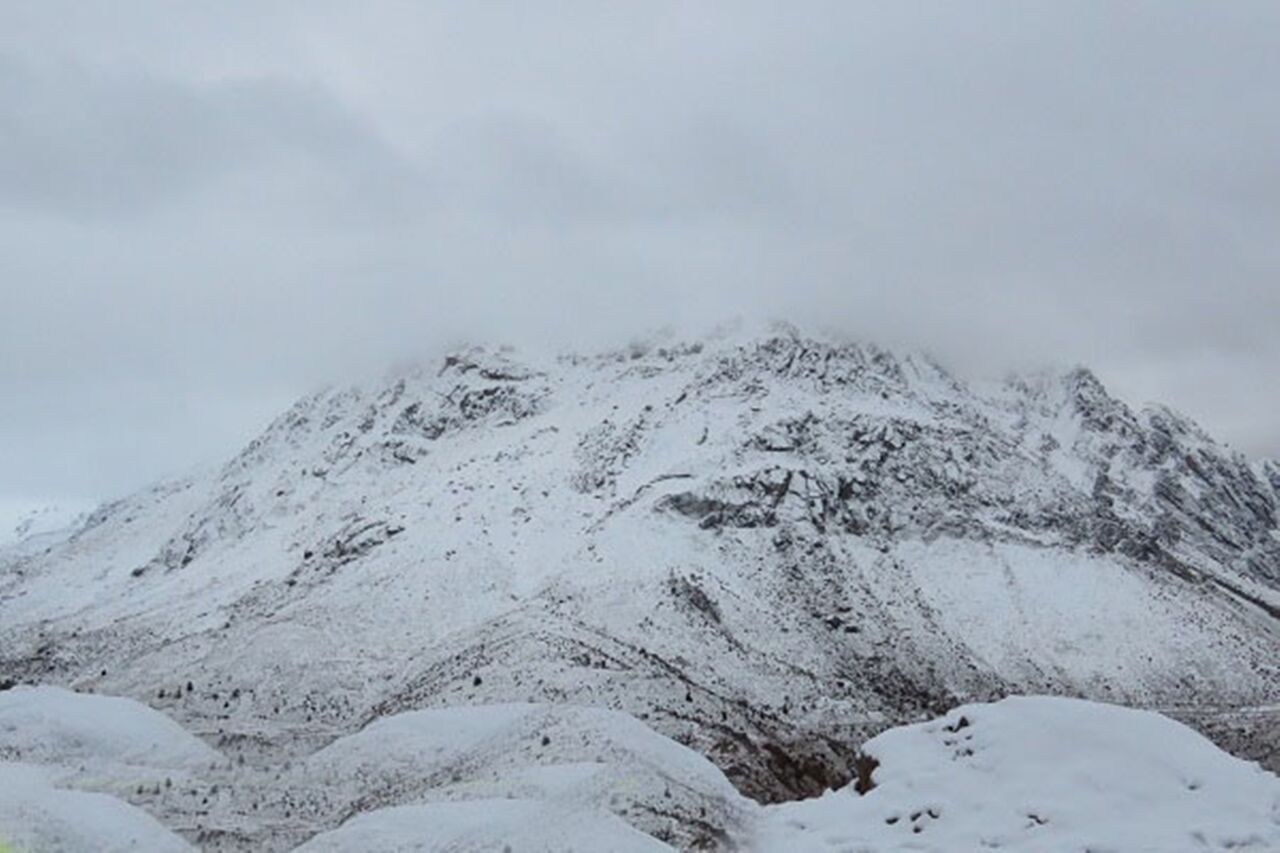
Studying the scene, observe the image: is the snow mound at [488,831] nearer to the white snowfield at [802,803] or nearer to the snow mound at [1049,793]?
the white snowfield at [802,803]

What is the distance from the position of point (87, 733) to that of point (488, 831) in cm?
1907

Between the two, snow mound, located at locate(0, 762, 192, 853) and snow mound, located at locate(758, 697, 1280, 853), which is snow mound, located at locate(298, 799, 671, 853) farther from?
snow mound, located at locate(758, 697, 1280, 853)

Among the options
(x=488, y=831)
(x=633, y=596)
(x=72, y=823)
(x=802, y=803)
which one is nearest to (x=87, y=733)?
(x=72, y=823)

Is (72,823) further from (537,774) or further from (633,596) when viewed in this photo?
(633,596)

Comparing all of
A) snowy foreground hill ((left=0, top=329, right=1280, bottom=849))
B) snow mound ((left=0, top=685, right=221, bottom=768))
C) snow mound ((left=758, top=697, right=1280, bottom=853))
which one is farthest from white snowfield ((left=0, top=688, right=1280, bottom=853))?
snow mound ((left=0, top=685, right=221, bottom=768))

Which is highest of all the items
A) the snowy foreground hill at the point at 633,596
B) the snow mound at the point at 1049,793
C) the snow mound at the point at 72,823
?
the snowy foreground hill at the point at 633,596

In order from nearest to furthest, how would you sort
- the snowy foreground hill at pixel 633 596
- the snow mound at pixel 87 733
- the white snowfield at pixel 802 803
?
1. the white snowfield at pixel 802 803
2. the snowy foreground hill at pixel 633 596
3. the snow mound at pixel 87 733

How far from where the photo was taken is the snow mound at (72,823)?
66.8 feet

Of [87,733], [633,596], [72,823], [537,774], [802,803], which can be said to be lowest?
[72,823]

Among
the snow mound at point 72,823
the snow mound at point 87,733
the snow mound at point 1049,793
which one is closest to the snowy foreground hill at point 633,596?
the snow mound at point 1049,793

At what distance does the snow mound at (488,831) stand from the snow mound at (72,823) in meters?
3.73

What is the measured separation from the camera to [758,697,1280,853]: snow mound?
689 inches

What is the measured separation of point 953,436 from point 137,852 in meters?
125

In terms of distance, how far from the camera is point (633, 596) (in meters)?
88.0
